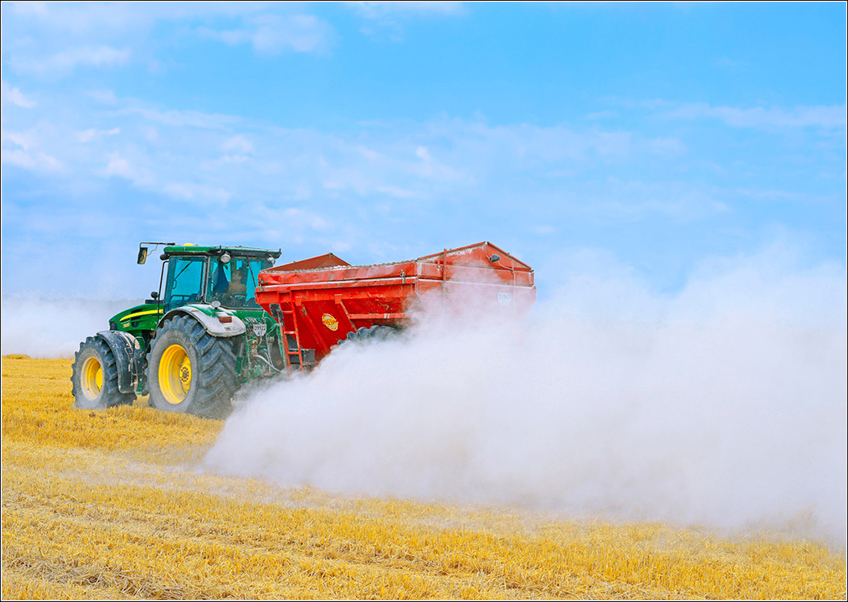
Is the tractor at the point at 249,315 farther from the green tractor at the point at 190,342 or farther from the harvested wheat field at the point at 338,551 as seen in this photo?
the harvested wheat field at the point at 338,551

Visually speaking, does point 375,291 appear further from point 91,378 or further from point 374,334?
point 91,378

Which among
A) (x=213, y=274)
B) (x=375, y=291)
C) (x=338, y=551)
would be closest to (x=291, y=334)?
(x=213, y=274)

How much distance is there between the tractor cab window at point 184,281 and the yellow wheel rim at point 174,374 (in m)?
0.96

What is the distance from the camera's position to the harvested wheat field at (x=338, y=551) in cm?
425

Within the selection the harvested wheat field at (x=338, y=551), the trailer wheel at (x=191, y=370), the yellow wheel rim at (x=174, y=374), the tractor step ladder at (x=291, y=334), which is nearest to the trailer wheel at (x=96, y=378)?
the trailer wheel at (x=191, y=370)

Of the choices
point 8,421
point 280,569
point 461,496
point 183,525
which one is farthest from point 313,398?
point 8,421

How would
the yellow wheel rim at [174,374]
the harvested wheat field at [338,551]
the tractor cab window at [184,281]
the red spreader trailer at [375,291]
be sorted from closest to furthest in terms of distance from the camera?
the harvested wheat field at [338,551] → the red spreader trailer at [375,291] → the yellow wheel rim at [174,374] → the tractor cab window at [184,281]

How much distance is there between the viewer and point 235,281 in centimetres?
1135

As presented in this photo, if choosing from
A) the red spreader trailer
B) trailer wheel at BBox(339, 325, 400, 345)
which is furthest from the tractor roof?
trailer wheel at BBox(339, 325, 400, 345)

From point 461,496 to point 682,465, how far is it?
1927 mm

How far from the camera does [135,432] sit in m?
9.41

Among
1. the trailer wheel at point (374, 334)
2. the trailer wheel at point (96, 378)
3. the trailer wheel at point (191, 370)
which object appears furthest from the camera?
the trailer wheel at point (96, 378)

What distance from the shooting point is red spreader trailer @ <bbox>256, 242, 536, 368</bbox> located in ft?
27.2

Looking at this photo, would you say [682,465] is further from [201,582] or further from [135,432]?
[135,432]
